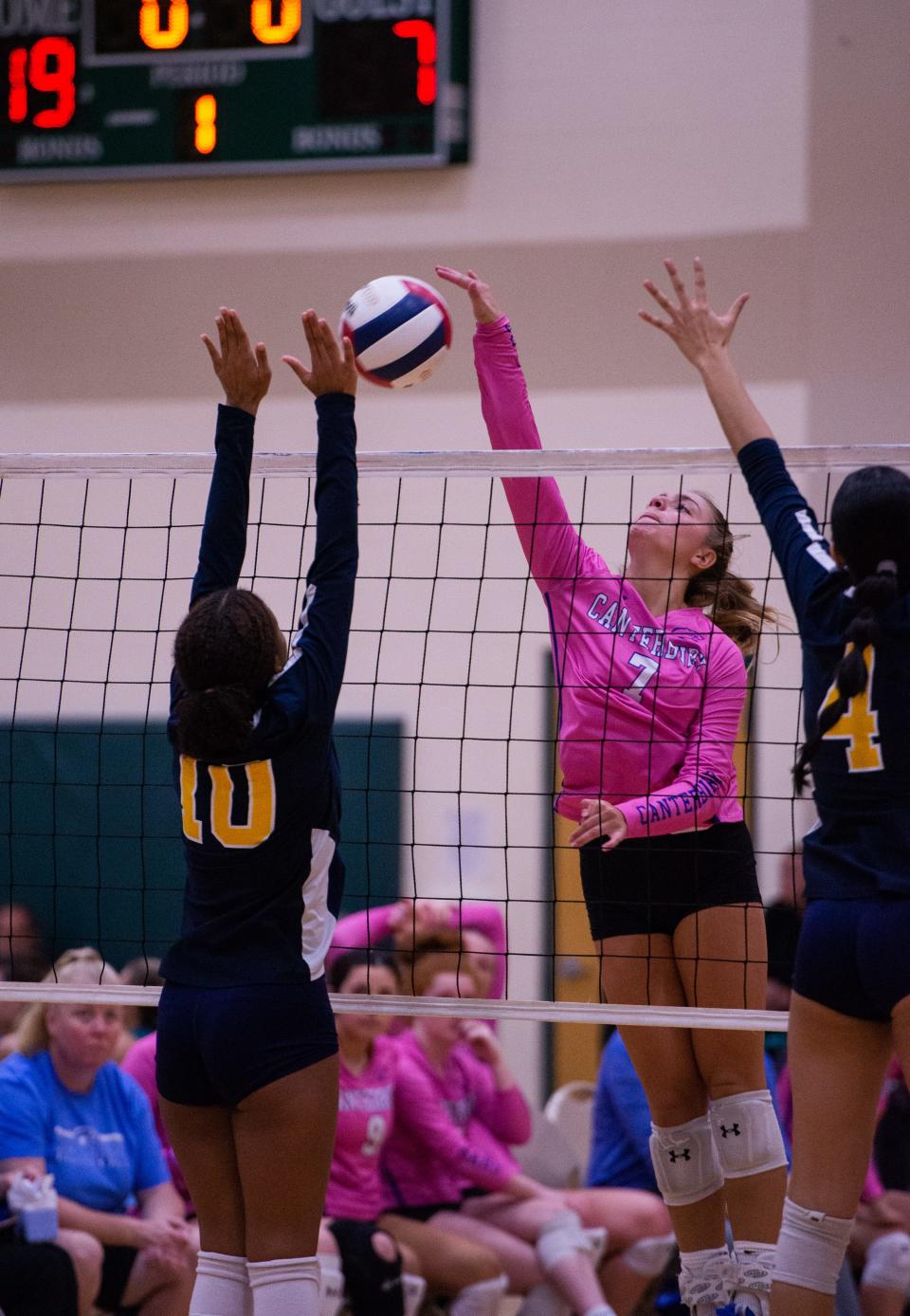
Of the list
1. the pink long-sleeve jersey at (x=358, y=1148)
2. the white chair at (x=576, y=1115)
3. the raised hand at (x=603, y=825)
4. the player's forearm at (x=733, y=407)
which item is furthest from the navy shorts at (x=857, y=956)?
the white chair at (x=576, y=1115)

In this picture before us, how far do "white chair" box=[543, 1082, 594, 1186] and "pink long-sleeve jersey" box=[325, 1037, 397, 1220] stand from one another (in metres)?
1.39

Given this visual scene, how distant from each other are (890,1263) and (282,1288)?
306 centimetres

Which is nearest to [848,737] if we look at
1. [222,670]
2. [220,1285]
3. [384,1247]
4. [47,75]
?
[222,670]

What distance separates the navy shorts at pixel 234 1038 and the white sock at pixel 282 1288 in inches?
12.1

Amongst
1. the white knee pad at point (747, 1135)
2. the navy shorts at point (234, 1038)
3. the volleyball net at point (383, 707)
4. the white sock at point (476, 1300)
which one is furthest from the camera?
the volleyball net at point (383, 707)

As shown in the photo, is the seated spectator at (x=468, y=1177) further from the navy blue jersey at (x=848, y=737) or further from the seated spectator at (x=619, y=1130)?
the navy blue jersey at (x=848, y=737)

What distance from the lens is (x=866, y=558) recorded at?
9.18ft

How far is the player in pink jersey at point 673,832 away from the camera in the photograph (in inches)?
131

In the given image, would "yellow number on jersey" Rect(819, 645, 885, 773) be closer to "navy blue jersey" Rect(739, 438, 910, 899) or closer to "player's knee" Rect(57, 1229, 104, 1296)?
"navy blue jersey" Rect(739, 438, 910, 899)

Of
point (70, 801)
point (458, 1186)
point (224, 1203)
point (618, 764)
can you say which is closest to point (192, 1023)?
point (224, 1203)

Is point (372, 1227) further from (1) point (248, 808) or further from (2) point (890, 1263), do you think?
(1) point (248, 808)

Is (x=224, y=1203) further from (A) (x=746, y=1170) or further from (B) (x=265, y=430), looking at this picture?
(B) (x=265, y=430)

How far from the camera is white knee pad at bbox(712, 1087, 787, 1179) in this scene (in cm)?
330

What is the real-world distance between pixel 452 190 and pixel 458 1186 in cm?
453
